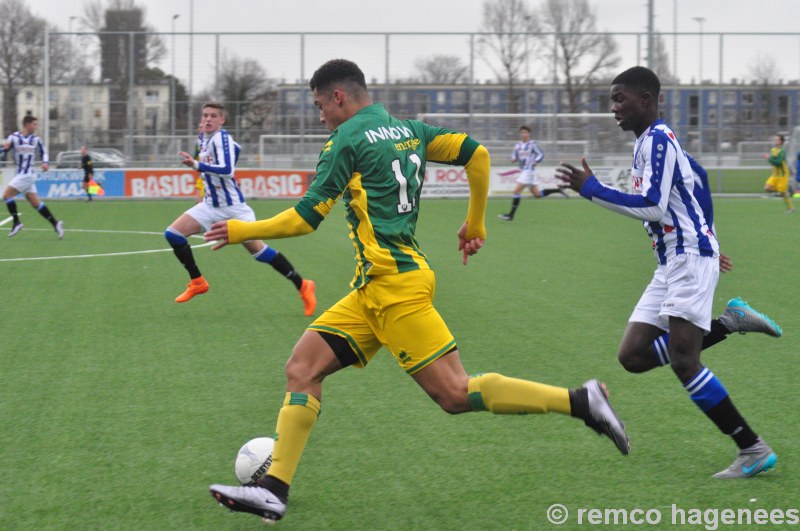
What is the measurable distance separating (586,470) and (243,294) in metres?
7.14

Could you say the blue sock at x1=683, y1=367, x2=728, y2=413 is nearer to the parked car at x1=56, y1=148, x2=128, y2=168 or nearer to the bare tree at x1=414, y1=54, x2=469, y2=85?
the parked car at x1=56, y1=148, x2=128, y2=168

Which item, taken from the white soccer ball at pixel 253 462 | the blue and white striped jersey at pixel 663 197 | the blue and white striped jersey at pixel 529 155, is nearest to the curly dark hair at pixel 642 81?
the blue and white striped jersey at pixel 663 197

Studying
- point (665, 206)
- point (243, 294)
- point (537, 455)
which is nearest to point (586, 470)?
point (537, 455)

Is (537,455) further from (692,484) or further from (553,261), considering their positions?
(553,261)

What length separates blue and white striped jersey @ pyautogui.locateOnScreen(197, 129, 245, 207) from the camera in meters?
11.0

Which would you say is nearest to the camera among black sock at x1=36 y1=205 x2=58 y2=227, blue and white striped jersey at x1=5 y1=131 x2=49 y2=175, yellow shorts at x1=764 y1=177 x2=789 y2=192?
black sock at x1=36 y1=205 x2=58 y2=227

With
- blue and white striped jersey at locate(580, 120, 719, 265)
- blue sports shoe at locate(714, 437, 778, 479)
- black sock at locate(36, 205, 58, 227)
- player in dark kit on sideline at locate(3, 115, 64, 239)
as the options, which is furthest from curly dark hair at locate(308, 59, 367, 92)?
player in dark kit on sideline at locate(3, 115, 64, 239)

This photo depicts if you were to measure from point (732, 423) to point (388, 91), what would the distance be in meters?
32.8

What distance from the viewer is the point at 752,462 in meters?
5.00

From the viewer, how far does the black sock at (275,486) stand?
14.4 ft

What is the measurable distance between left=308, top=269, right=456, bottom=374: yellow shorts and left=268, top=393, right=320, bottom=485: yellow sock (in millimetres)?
354

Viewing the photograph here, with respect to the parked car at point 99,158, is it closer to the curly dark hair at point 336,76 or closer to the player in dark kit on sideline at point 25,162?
the player in dark kit on sideline at point 25,162

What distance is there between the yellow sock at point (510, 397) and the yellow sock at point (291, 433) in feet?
2.38

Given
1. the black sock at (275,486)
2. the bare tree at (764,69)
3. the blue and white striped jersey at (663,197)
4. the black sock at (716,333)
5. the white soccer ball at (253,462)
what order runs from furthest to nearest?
1. the bare tree at (764,69)
2. the black sock at (716,333)
3. the blue and white striped jersey at (663,197)
4. the white soccer ball at (253,462)
5. the black sock at (275,486)
